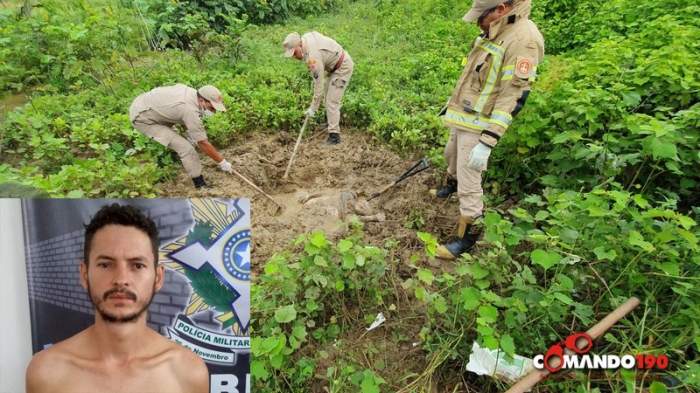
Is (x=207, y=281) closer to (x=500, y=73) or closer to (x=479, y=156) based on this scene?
(x=479, y=156)

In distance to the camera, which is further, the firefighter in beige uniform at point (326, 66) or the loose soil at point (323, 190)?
the firefighter in beige uniform at point (326, 66)

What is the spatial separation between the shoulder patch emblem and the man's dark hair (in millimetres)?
2641

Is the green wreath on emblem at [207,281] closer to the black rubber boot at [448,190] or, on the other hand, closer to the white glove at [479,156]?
the white glove at [479,156]

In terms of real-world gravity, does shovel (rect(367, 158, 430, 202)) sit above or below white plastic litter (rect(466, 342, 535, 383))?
above

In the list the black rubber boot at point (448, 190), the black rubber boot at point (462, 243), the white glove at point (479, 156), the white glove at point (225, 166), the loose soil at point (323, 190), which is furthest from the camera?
the white glove at point (225, 166)

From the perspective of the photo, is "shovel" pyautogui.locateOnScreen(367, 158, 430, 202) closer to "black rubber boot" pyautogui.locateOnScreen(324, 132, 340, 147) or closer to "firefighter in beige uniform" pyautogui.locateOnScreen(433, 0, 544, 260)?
"firefighter in beige uniform" pyautogui.locateOnScreen(433, 0, 544, 260)

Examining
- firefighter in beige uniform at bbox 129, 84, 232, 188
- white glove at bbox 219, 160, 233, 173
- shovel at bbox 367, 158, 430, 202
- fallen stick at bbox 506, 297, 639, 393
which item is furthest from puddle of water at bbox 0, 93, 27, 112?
A: fallen stick at bbox 506, 297, 639, 393

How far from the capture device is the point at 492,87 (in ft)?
10.5

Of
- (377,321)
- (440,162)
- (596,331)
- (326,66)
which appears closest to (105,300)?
(377,321)

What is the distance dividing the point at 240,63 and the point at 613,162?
573 cm

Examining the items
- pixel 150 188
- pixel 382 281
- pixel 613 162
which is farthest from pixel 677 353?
pixel 150 188

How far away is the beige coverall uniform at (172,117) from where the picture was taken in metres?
4.41

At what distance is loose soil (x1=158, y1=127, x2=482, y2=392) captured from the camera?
368 centimetres

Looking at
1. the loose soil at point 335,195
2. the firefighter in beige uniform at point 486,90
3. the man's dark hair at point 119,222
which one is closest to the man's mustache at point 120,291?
the man's dark hair at point 119,222
